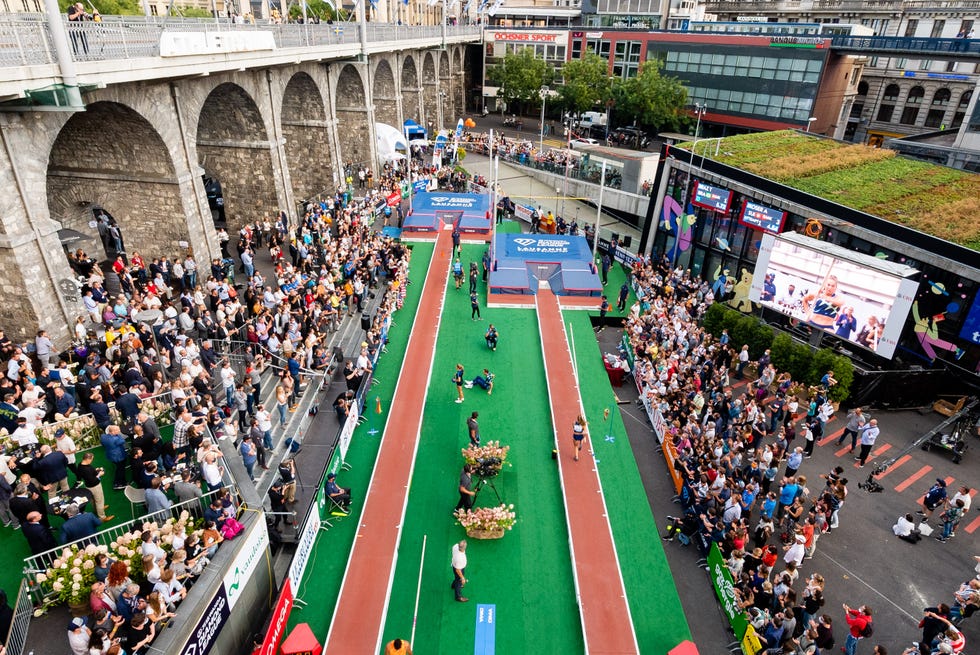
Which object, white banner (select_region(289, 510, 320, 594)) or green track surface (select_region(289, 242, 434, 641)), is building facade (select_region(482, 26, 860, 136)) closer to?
green track surface (select_region(289, 242, 434, 641))

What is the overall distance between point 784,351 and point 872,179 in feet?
31.4

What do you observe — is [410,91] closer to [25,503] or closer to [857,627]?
[25,503]

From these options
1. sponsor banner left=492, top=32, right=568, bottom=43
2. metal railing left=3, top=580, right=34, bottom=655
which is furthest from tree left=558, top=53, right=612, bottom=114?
metal railing left=3, top=580, right=34, bottom=655

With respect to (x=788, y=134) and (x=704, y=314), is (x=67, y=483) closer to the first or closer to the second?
(x=704, y=314)

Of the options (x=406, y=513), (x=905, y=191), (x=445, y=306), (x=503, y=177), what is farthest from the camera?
(x=503, y=177)

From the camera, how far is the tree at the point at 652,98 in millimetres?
51469

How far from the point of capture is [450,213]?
34.3 m

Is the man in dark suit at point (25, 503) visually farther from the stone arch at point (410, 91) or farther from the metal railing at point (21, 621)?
the stone arch at point (410, 91)

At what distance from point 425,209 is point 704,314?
17422 millimetres

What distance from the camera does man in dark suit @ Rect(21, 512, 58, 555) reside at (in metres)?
9.95

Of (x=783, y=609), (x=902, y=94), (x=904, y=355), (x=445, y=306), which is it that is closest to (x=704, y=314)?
(x=904, y=355)

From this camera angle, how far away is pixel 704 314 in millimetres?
23797

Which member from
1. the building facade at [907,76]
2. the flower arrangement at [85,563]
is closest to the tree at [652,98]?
the building facade at [907,76]

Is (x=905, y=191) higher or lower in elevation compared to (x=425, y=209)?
higher
